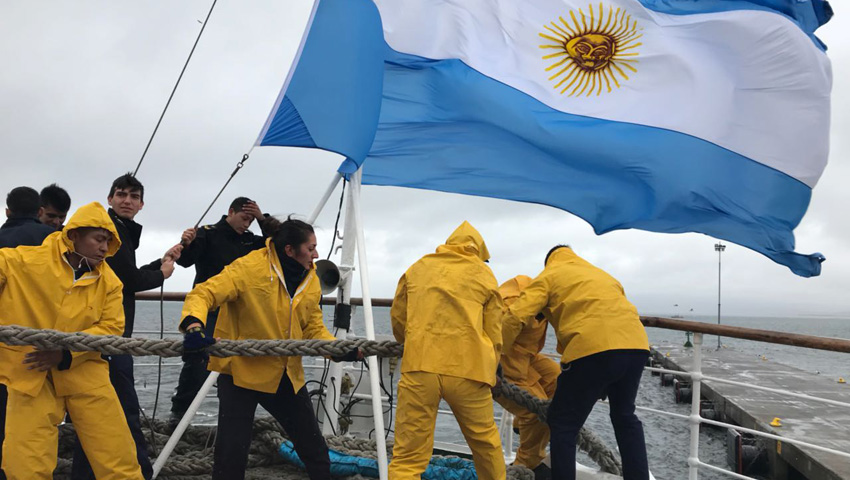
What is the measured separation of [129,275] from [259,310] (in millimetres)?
828

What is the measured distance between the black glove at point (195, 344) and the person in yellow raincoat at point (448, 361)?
3.04 ft

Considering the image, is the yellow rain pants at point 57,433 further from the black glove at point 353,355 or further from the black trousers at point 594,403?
the black trousers at point 594,403

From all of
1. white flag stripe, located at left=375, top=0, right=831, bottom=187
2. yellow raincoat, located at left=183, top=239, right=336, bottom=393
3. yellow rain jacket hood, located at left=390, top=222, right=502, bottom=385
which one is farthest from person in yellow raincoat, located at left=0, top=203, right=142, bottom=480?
white flag stripe, located at left=375, top=0, right=831, bottom=187

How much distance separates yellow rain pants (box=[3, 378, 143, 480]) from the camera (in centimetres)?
261

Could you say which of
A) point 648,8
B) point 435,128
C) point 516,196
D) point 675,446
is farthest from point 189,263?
point 675,446

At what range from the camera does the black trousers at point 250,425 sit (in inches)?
121

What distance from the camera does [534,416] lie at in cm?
383

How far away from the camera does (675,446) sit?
16.9 meters

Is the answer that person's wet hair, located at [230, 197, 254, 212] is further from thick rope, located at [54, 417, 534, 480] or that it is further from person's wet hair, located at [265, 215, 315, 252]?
thick rope, located at [54, 417, 534, 480]

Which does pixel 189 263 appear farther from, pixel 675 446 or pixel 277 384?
pixel 675 446

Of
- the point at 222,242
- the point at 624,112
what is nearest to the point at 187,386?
the point at 222,242

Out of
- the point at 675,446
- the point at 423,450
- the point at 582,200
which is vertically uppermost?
the point at 582,200

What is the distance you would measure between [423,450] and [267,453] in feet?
5.05

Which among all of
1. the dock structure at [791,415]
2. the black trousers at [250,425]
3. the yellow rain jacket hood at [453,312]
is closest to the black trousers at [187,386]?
the black trousers at [250,425]
